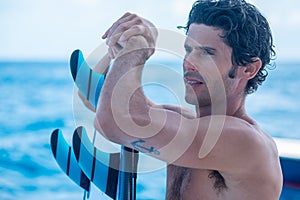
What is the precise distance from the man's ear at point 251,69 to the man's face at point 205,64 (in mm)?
59

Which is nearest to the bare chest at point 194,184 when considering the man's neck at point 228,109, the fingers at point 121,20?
the man's neck at point 228,109

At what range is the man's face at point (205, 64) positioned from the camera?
3.57 ft

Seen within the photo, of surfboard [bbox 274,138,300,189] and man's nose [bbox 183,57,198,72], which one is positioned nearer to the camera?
man's nose [bbox 183,57,198,72]

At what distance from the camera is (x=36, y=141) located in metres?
7.12

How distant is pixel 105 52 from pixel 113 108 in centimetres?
23

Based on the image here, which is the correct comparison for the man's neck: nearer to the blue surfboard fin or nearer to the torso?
the torso

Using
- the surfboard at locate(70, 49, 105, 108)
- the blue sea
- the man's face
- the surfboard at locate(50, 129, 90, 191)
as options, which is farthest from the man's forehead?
the surfboard at locate(50, 129, 90, 191)

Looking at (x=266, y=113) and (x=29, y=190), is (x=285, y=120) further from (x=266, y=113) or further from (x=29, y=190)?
(x=29, y=190)

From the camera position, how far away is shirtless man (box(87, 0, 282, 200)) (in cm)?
95

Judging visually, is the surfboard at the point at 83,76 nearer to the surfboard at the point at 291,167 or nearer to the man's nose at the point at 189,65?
the man's nose at the point at 189,65

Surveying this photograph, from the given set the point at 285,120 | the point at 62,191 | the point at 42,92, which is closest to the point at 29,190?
the point at 62,191

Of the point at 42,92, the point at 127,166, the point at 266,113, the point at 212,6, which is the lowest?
the point at 42,92

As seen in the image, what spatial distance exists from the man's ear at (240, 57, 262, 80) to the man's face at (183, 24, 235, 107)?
0.06 m

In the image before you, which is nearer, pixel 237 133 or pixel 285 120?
pixel 237 133
